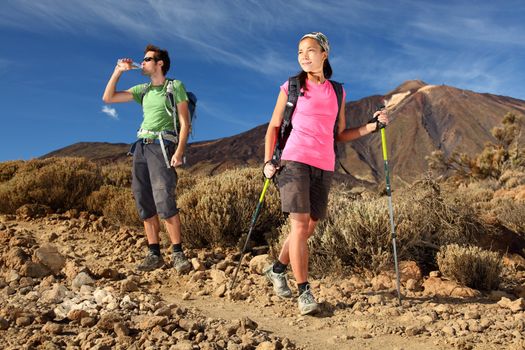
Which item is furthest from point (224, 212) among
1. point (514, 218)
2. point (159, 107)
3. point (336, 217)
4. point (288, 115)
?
point (514, 218)

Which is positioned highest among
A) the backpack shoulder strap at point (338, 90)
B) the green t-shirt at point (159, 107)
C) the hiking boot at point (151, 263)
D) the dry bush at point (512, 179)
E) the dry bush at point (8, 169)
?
the dry bush at point (8, 169)

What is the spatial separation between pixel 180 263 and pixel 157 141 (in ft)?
4.27

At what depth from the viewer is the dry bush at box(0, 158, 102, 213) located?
343 inches

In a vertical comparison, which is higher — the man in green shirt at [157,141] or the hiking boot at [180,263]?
the man in green shirt at [157,141]

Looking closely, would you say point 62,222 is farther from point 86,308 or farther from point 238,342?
point 238,342

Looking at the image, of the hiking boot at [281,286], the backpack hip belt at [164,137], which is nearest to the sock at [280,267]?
the hiking boot at [281,286]

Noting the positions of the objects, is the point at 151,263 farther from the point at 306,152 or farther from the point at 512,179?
the point at 512,179

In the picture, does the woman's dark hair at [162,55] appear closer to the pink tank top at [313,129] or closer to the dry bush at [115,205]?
the pink tank top at [313,129]

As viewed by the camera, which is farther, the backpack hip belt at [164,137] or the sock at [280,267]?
the backpack hip belt at [164,137]

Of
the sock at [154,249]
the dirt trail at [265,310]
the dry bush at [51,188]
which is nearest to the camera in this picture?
the dirt trail at [265,310]

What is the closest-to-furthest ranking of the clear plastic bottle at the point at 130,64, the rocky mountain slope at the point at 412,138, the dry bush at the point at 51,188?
1. the clear plastic bottle at the point at 130,64
2. the dry bush at the point at 51,188
3. the rocky mountain slope at the point at 412,138

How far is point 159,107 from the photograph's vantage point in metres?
5.26

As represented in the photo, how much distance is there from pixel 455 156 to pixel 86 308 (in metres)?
22.5

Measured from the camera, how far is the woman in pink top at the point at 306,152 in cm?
398
